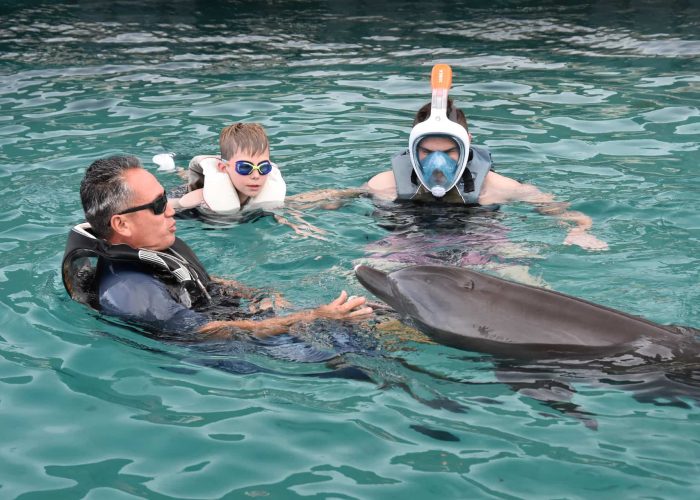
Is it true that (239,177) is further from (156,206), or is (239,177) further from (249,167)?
(156,206)

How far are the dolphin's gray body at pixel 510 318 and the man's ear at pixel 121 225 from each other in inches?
56.2

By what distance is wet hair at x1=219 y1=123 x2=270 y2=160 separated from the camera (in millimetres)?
7145

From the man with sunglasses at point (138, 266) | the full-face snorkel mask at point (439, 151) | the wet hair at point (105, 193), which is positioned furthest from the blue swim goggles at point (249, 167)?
the wet hair at point (105, 193)

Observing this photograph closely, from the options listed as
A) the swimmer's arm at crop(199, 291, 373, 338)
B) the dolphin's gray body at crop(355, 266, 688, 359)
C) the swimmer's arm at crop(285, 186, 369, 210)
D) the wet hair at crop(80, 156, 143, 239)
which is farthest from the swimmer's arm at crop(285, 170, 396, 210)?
the dolphin's gray body at crop(355, 266, 688, 359)

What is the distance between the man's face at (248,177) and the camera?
7.20 metres

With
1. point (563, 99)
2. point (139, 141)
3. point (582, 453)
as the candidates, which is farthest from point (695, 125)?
point (582, 453)

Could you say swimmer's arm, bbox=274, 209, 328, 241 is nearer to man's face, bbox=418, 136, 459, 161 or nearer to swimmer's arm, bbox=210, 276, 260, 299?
man's face, bbox=418, 136, 459, 161

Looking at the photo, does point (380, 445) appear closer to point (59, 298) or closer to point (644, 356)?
point (644, 356)

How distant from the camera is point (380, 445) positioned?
4.06m

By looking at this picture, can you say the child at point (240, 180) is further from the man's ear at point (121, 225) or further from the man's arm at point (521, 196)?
the man's ear at point (121, 225)

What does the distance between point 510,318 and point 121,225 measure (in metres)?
2.08

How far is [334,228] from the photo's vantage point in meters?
7.02

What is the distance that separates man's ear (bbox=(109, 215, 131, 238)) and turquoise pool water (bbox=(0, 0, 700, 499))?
1.80 feet

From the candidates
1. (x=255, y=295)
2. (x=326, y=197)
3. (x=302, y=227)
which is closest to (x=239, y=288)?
(x=255, y=295)
